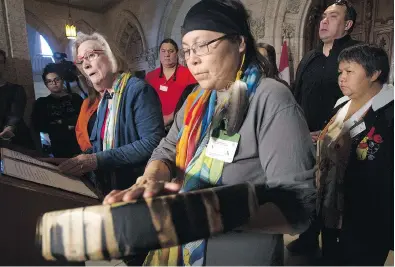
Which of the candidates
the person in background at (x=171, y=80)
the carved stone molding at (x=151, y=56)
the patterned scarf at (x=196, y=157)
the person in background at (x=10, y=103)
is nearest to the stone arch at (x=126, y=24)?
the carved stone molding at (x=151, y=56)

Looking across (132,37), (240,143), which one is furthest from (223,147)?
(132,37)

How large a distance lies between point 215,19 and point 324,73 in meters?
1.86

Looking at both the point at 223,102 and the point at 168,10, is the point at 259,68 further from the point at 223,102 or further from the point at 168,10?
the point at 168,10

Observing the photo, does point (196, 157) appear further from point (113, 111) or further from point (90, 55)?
point (90, 55)

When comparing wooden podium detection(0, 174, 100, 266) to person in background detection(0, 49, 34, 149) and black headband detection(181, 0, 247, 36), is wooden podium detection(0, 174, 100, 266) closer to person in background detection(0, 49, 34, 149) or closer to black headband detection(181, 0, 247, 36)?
black headband detection(181, 0, 247, 36)

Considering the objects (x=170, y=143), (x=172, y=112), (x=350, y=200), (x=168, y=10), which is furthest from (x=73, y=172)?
(x=168, y=10)

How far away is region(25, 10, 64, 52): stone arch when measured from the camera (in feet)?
28.4

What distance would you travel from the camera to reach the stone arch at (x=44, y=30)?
8.66 metres

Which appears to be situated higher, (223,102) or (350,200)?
(223,102)

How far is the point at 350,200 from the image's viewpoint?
5.10 ft

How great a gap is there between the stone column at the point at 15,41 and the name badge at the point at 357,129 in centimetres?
289

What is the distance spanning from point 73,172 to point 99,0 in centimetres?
931

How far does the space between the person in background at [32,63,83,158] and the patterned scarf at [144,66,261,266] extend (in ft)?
7.38

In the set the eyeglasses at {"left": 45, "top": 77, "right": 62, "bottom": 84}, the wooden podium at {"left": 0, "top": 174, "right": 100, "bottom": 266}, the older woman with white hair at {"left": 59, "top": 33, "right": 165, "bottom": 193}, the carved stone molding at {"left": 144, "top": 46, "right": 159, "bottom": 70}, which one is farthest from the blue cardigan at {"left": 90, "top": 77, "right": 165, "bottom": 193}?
the carved stone molding at {"left": 144, "top": 46, "right": 159, "bottom": 70}
